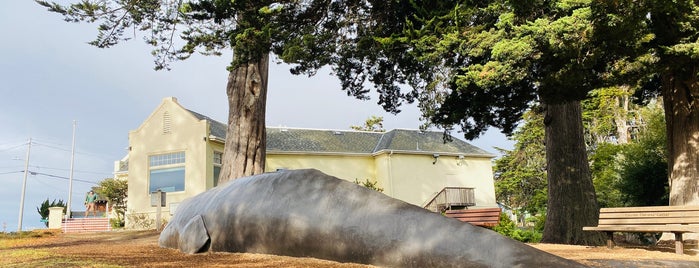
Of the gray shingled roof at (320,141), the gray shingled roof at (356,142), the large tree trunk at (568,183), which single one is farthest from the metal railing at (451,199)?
the large tree trunk at (568,183)

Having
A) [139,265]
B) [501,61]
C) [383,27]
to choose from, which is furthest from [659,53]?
[139,265]

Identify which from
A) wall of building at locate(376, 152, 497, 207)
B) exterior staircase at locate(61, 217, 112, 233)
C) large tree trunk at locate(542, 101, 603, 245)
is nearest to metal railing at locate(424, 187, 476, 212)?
wall of building at locate(376, 152, 497, 207)

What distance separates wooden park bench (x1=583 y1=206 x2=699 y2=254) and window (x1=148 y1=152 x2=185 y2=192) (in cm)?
1901

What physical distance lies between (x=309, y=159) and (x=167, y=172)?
704 cm

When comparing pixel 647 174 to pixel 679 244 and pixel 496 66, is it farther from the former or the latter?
pixel 496 66

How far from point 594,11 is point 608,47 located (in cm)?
100

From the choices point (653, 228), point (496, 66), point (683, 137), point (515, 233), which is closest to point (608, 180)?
point (515, 233)

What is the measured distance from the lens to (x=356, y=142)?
1163 inches

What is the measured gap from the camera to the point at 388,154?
1075 inches

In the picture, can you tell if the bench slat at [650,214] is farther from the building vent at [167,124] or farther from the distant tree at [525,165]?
the distant tree at [525,165]

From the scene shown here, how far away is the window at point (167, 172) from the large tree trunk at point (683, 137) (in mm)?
19425

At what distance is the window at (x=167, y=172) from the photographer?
76.3 ft

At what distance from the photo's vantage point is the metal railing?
87.0 feet

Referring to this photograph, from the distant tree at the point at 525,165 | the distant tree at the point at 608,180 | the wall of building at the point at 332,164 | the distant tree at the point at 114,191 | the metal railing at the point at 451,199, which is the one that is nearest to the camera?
the distant tree at the point at 608,180
